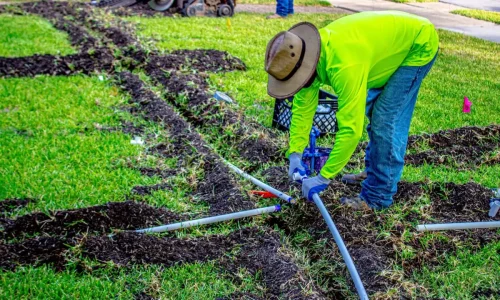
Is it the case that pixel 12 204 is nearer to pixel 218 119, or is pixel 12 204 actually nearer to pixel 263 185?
pixel 263 185

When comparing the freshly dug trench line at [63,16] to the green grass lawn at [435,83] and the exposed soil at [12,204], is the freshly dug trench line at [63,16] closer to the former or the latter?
the green grass lawn at [435,83]

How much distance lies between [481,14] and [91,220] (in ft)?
42.3

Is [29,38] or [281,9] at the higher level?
[281,9]

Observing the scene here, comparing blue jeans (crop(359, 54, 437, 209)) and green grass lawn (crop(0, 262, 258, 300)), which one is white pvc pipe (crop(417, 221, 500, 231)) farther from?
green grass lawn (crop(0, 262, 258, 300))

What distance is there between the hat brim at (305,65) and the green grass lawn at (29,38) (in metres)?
5.93

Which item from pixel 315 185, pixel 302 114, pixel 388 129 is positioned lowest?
pixel 315 185

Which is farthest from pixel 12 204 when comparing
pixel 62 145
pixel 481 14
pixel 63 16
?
pixel 481 14

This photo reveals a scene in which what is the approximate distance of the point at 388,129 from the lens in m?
4.06

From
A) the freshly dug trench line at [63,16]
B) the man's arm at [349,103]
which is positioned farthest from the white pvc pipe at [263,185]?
the freshly dug trench line at [63,16]

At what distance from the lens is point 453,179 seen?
506 cm

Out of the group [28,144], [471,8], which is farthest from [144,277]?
[471,8]

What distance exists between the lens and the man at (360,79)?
3.39 metres

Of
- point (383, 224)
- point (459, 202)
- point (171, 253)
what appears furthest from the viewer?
point (459, 202)

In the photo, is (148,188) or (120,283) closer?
(120,283)
